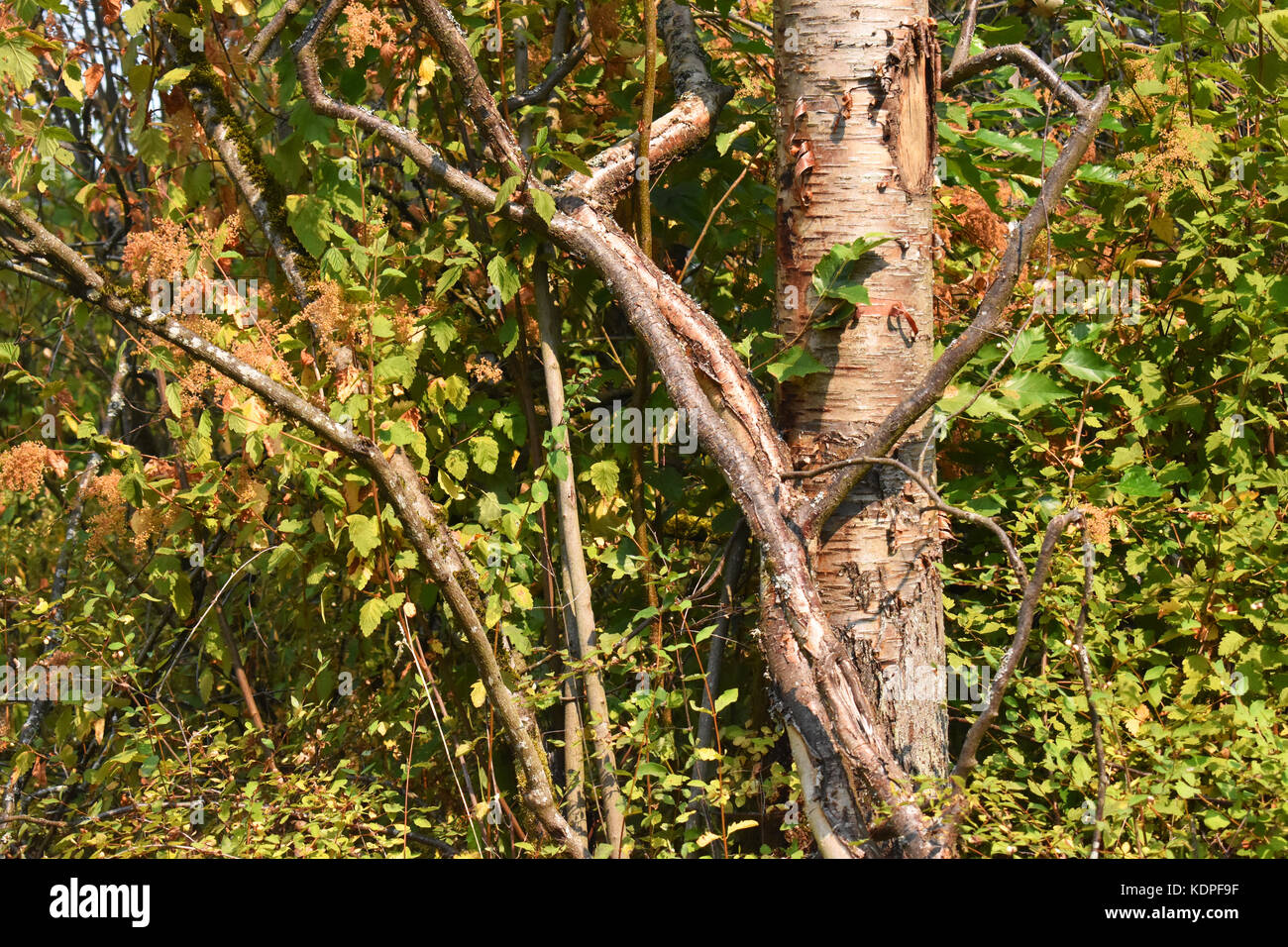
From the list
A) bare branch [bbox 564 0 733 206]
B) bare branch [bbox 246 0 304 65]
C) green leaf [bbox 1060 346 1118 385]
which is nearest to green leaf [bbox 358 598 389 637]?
bare branch [bbox 564 0 733 206]

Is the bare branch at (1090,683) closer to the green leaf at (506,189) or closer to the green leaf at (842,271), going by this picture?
the green leaf at (842,271)

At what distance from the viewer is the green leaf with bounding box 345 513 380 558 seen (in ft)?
8.39

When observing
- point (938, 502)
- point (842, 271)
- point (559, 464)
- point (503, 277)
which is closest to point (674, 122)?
Answer: point (503, 277)

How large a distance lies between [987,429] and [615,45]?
5.24ft

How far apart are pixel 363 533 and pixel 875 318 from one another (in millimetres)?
1372

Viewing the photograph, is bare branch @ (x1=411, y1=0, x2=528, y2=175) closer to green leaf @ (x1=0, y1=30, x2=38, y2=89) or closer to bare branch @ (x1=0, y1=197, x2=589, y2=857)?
bare branch @ (x1=0, y1=197, x2=589, y2=857)

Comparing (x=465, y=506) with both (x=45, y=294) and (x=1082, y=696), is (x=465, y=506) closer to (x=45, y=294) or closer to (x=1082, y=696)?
(x=1082, y=696)

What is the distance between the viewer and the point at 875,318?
2342 millimetres

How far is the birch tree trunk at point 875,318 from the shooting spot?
2.31 m

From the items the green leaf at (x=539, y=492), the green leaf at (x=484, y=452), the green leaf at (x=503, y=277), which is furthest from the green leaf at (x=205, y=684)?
the green leaf at (x=503, y=277)

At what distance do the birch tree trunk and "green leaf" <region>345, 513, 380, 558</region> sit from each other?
1.08m

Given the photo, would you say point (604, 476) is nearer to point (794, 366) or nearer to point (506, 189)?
point (794, 366)

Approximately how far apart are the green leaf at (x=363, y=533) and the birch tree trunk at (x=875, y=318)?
3.55 ft
